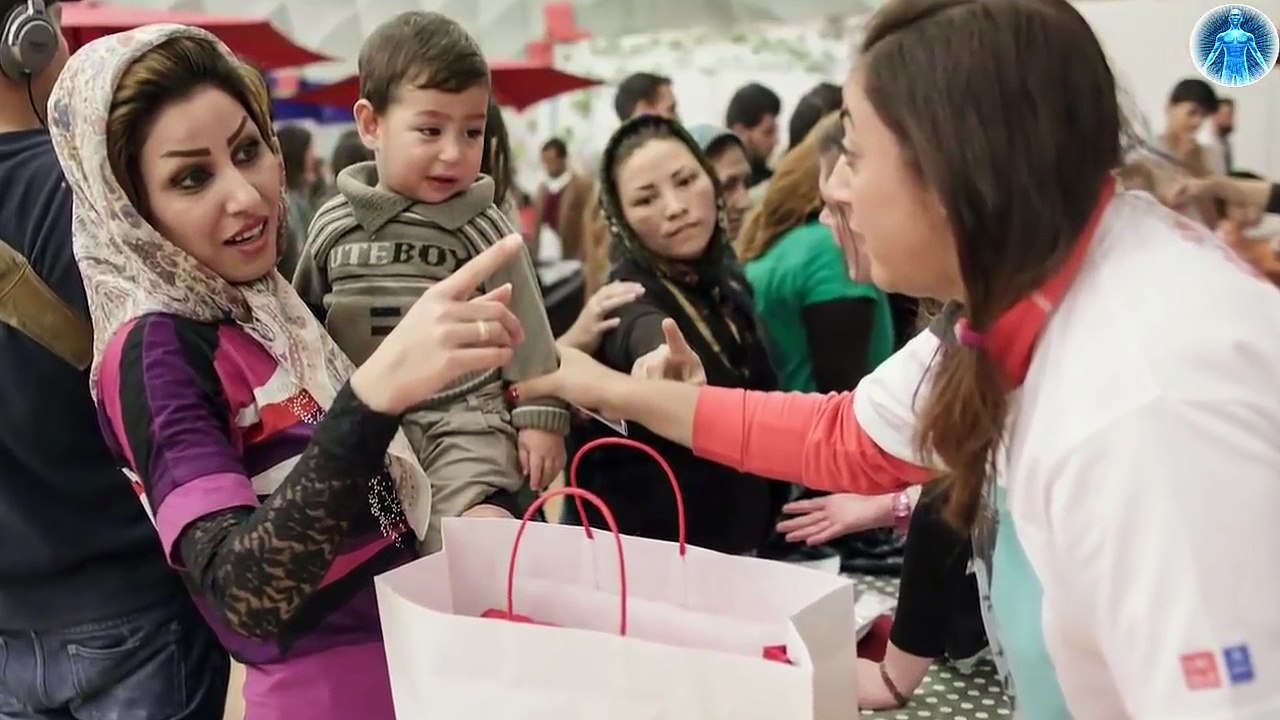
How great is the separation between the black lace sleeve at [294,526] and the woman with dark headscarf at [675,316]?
2.73ft

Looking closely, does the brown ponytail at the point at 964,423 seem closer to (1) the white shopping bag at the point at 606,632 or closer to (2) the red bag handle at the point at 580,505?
(1) the white shopping bag at the point at 606,632

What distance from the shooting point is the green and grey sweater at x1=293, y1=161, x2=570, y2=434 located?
1.33 meters

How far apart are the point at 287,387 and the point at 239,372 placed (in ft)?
0.15

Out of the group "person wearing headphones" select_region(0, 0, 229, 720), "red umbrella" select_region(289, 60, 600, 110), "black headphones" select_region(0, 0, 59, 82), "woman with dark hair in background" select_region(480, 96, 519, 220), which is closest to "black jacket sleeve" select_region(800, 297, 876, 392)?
"woman with dark hair in background" select_region(480, 96, 519, 220)

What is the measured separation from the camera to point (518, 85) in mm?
5199

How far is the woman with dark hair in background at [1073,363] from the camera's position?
68 cm

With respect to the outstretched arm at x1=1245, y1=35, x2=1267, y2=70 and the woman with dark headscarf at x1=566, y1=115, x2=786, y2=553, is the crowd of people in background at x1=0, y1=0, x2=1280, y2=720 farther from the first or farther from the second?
the outstretched arm at x1=1245, y1=35, x2=1267, y2=70

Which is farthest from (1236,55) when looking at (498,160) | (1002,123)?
(1002,123)

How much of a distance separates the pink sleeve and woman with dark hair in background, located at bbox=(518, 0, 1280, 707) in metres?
0.22

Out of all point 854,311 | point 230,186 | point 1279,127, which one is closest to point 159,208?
point 230,186

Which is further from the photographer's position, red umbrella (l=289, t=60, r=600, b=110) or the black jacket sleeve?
red umbrella (l=289, t=60, r=600, b=110)

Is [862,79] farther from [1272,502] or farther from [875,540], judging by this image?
[875,540]

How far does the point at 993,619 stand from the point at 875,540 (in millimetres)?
1126

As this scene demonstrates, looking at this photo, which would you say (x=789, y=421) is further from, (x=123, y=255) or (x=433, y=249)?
(x=123, y=255)
